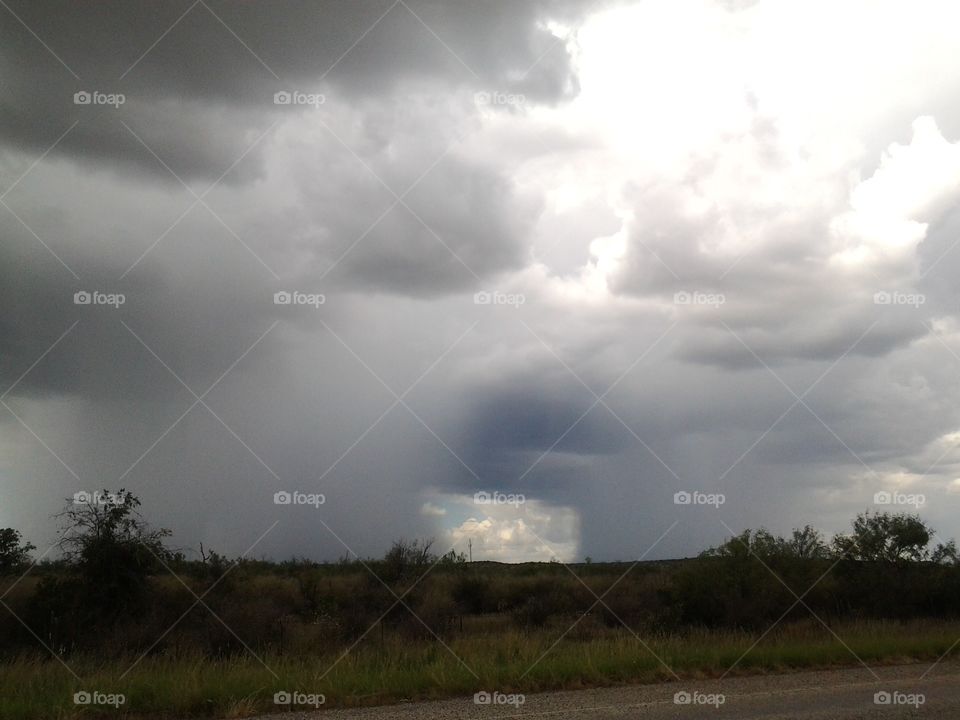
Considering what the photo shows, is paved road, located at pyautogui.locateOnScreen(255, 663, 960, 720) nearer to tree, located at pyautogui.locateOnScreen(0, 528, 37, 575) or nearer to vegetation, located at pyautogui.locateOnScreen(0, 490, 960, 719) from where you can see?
vegetation, located at pyautogui.locateOnScreen(0, 490, 960, 719)

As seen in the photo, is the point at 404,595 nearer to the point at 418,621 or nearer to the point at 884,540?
the point at 418,621

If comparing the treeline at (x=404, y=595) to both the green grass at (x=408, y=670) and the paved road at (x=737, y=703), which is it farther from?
the paved road at (x=737, y=703)

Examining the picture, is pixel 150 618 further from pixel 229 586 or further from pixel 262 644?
pixel 229 586

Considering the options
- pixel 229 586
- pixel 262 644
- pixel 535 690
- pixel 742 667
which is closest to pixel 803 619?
pixel 742 667

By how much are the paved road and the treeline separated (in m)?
6.95

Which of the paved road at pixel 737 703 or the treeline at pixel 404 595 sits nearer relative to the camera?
the paved road at pixel 737 703

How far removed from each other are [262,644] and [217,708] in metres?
7.65

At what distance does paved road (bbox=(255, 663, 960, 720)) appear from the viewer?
11.5m

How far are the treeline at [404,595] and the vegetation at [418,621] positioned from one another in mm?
65

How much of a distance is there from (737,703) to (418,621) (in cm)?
1219

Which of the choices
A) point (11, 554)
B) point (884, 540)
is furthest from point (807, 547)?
point (11, 554)

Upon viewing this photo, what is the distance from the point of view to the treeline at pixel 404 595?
20.1 meters

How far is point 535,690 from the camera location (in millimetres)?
14055

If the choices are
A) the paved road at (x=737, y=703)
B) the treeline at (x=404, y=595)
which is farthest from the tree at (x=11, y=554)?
the paved road at (x=737, y=703)
